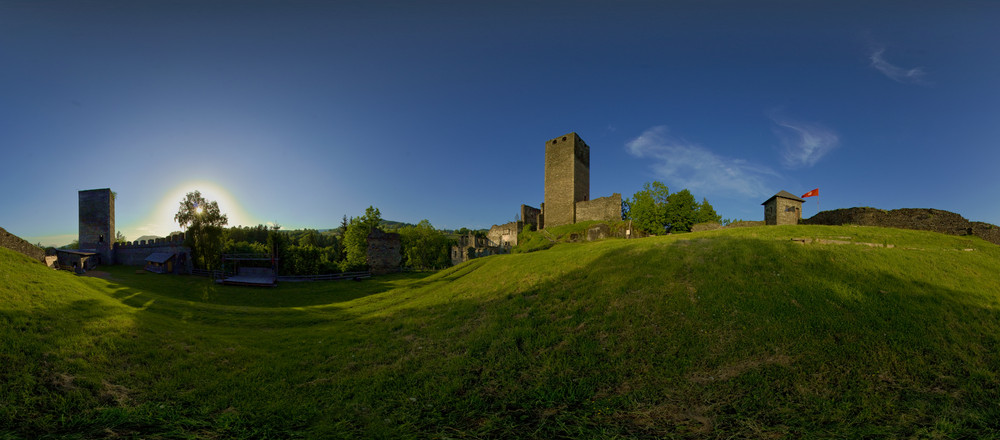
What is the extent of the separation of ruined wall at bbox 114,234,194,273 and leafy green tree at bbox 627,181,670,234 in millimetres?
52175

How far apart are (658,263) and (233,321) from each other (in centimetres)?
1661

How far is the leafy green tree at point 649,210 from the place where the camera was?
41938 mm

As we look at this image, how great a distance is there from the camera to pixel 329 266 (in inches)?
1372

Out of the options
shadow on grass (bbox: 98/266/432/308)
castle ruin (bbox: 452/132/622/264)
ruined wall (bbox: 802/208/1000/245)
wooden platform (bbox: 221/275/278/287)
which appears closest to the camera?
ruined wall (bbox: 802/208/1000/245)

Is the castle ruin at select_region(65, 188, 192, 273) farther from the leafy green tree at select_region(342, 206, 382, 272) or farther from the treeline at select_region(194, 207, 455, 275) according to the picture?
the leafy green tree at select_region(342, 206, 382, 272)

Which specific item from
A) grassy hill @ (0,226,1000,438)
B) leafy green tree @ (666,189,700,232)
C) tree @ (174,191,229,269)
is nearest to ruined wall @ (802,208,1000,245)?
grassy hill @ (0,226,1000,438)

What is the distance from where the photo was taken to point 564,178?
49594 mm

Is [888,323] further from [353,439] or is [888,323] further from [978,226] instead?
[978,226]

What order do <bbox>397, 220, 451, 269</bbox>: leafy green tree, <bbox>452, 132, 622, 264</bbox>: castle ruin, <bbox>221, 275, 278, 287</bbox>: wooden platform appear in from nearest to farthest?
<bbox>221, 275, 278, 287</bbox>: wooden platform → <bbox>452, 132, 622, 264</bbox>: castle ruin → <bbox>397, 220, 451, 269</bbox>: leafy green tree

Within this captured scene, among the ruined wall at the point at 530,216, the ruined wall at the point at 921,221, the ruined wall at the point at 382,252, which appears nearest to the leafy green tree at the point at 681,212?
the ruined wall at the point at 921,221

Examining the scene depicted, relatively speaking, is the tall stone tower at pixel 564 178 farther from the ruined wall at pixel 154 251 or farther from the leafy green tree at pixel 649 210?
the ruined wall at pixel 154 251

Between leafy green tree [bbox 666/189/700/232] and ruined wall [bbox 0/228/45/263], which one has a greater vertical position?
leafy green tree [bbox 666/189/700/232]

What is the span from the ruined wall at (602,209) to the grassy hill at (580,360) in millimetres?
32625

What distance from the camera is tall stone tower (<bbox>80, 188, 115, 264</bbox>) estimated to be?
36.5 meters
